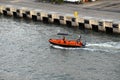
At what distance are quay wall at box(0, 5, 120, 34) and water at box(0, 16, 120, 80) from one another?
2.73 meters

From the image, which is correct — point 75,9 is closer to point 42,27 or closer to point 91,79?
point 42,27

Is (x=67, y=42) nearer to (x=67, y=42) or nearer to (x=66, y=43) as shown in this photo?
(x=67, y=42)

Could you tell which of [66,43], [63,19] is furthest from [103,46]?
[63,19]

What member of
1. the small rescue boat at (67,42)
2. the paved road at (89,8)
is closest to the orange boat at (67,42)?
the small rescue boat at (67,42)

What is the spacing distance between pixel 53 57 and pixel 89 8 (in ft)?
112

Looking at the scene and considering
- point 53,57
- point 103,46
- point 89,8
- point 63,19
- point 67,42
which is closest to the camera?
point 53,57

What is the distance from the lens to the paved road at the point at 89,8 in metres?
101

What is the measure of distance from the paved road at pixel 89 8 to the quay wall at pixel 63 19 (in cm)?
277

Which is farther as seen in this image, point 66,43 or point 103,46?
point 66,43

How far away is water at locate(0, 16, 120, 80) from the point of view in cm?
6962

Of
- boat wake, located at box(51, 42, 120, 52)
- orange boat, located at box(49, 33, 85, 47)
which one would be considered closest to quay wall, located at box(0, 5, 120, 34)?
boat wake, located at box(51, 42, 120, 52)

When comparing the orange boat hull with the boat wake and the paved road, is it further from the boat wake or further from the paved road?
the paved road

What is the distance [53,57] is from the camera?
78.3 meters

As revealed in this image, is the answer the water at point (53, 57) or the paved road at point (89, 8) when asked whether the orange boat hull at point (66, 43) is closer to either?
the water at point (53, 57)
